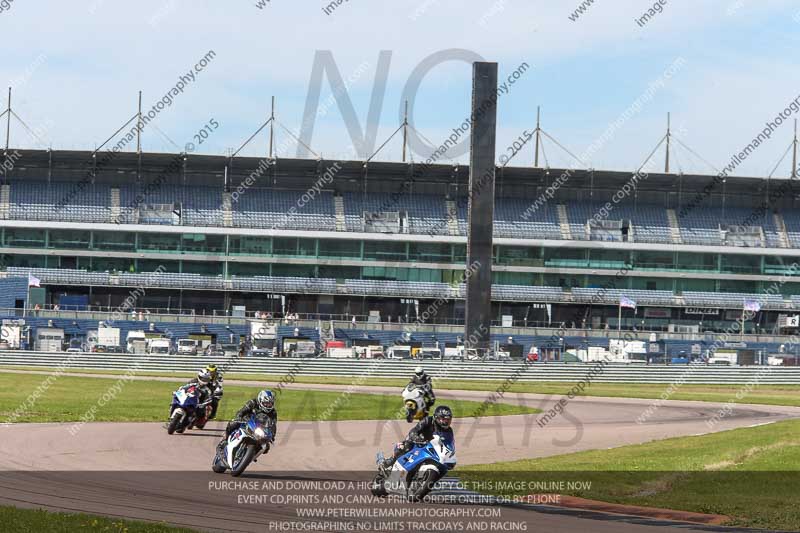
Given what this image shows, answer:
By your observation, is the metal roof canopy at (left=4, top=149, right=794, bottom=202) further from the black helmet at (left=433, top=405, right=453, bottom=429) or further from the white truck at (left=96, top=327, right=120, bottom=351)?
the black helmet at (left=433, top=405, right=453, bottom=429)

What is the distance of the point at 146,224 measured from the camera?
289 feet

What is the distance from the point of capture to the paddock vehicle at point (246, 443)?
2022 cm

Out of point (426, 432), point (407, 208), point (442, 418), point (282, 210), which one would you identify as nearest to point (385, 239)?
point (407, 208)

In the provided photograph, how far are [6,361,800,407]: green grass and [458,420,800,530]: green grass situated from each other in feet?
76.7

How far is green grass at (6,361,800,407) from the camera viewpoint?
55.0 m

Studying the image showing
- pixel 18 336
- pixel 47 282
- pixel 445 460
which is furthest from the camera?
pixel 47 282

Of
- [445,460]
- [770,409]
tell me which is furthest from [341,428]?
[770,409]

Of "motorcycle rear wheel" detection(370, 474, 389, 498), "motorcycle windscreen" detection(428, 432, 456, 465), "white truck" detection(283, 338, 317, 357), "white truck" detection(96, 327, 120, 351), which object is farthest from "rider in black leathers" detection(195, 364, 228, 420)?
"white truck" detection(96, 327, 120, 351)

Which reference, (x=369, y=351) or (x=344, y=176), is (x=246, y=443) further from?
(x=344, y=176)

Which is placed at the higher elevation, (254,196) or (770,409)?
(254,196)

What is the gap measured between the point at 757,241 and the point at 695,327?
10705mm

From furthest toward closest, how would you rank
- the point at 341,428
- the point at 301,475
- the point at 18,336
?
the point at 18,336 < the point at 341,428 < the point at 301,475

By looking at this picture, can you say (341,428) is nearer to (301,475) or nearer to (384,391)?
(301,475)

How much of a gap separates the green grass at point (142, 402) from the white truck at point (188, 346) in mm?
17167
